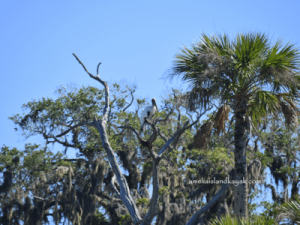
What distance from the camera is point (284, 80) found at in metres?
8.04

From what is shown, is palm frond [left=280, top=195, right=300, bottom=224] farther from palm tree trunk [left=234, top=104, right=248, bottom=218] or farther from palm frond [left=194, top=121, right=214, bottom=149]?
palm frond [left=194, top=121, right=214, bottom=149]

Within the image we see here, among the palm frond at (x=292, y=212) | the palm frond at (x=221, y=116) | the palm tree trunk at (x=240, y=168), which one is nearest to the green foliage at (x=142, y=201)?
the palm frond at (x=221, y=116)

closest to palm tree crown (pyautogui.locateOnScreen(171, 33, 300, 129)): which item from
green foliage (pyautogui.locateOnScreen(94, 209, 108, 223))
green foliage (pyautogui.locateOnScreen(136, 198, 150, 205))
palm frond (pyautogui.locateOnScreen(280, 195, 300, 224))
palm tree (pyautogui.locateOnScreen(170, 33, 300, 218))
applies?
palm tree (pyautogui.locateOnScreen(170, 33, 300, 218))

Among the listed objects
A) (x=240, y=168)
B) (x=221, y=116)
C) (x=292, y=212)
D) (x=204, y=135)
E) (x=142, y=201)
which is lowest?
(x=292, y=212)

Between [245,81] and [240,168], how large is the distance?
6.35ft

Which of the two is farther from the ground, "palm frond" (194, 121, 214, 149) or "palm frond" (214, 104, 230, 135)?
"palm frond" (214, 104, 230, 135)

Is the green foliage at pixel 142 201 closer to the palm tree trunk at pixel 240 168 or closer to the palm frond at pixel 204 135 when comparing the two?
the palm frond at pixel 204 135

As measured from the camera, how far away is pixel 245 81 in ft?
26.8

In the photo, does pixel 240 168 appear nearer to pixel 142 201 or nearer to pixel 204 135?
pixel 204 135

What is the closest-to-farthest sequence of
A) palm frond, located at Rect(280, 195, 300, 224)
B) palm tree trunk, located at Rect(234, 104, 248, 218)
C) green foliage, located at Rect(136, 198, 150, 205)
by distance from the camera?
palm frond, located at Rect(280, 195, 300, 224)
palm tree trunk, located at Rect(234, 104, 248, 218)
green foliage, located at Rect(136, 198, 150, 205)

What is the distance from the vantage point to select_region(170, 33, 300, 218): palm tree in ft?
26.8

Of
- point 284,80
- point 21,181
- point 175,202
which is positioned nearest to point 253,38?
point 284,80

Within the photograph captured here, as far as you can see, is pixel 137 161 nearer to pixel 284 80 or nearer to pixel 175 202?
pixel 175 202

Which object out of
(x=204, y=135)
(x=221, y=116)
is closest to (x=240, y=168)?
(x=204, y=135)
